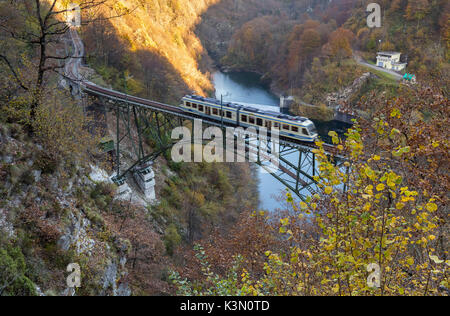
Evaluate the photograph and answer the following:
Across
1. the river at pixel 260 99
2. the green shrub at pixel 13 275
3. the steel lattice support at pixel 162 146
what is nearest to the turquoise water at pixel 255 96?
the river at pixel 260 99

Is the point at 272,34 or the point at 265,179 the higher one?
the point at 272,34

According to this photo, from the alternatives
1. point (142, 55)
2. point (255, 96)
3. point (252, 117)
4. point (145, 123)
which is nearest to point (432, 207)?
point (252, 117)

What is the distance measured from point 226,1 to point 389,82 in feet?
279

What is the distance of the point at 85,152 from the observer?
778 inches

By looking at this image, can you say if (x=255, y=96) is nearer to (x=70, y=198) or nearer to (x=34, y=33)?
(x=34, y=33)

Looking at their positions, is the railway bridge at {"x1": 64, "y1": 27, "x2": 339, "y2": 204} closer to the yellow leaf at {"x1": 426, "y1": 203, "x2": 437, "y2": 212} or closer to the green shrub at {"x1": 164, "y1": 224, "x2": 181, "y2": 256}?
the green shrub at {"x1": 164, "y1": 224, "x2": 181, "y2": 256}

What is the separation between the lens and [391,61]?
170ft

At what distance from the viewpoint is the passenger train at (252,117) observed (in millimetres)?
18359

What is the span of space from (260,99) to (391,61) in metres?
22.4

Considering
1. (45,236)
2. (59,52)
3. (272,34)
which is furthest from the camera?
(272,34)
